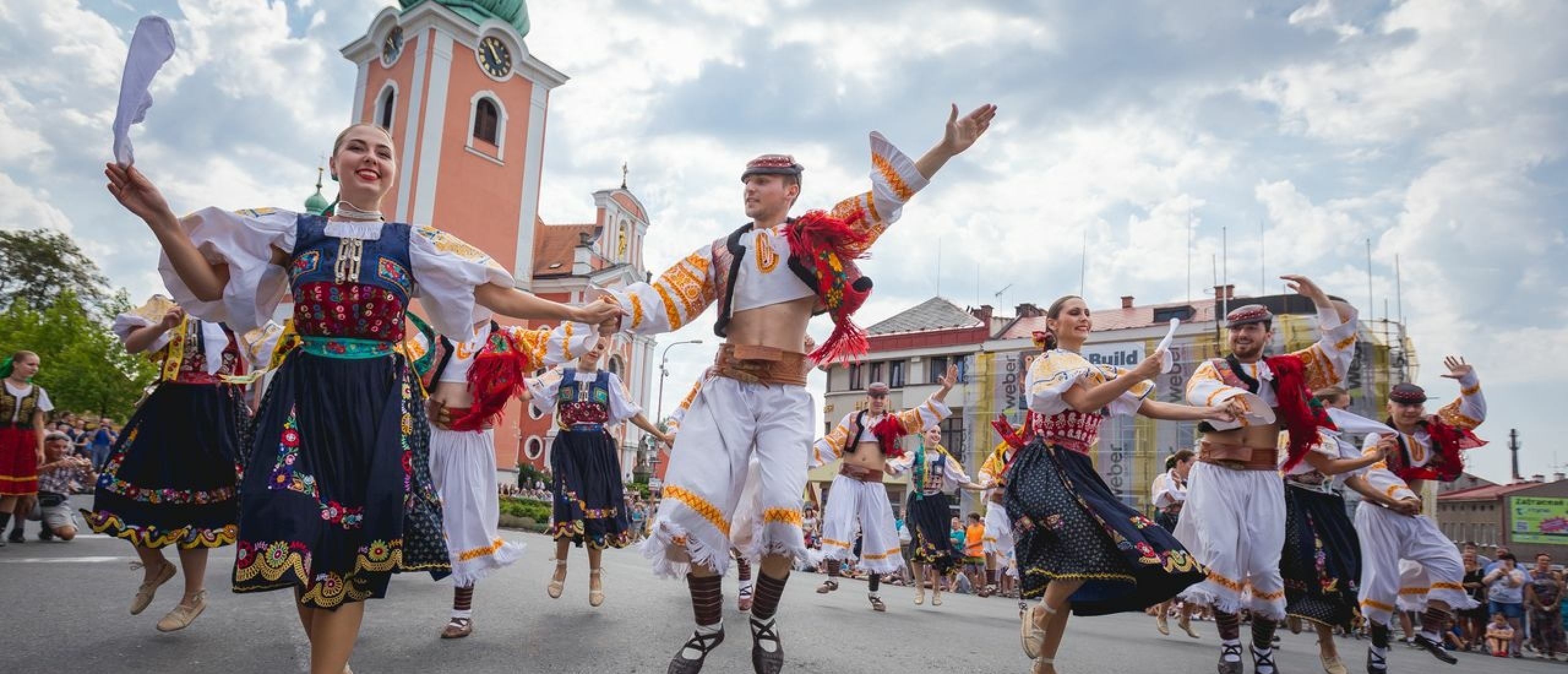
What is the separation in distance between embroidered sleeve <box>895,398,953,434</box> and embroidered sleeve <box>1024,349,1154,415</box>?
346 centimetres

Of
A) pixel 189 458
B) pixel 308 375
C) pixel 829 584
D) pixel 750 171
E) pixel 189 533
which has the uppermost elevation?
pixel 750 171

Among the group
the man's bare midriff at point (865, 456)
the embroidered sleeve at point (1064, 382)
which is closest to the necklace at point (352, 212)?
the embroidered sleeve at point (1064, 382)

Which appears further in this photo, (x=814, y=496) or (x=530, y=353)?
(x=814, y=496)

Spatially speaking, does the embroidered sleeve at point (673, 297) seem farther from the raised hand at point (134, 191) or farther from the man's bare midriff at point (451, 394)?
the man's bare midriff at point (451, 394)

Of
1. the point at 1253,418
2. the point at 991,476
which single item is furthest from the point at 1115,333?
the point at 1253,418

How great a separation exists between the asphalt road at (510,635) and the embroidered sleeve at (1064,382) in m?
1.55

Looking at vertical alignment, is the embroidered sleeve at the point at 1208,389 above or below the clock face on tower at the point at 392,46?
below

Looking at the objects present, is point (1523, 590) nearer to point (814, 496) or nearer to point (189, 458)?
point (814, 496)

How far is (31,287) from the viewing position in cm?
4391

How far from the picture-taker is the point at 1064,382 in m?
5.02

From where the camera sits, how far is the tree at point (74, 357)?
120 ft

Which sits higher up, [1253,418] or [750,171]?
[750,171]

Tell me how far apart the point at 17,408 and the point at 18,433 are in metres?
0.26

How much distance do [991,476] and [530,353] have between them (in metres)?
7.58
